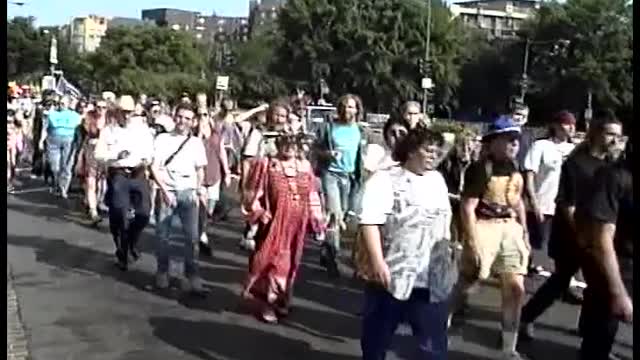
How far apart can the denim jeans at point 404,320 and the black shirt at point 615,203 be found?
845mm

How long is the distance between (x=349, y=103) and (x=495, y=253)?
3.13m

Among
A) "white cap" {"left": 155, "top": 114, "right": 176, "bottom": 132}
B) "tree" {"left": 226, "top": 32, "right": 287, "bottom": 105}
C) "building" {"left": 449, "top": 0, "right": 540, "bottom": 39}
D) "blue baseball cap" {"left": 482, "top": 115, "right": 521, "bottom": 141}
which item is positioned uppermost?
"building" {"left": 449, "top": 0, "right": 540, "bottom": 39}

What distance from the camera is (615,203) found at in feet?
19.4

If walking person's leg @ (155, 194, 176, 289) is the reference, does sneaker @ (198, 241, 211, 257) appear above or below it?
below

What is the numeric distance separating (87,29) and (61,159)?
163m

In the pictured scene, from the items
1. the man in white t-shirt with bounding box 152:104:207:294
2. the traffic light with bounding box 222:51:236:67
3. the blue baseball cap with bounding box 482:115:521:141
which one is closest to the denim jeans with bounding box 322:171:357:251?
the man in white t-shirt with bounding box 152:104:207:294

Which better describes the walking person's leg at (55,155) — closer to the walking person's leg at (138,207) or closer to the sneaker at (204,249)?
the sneaker at (204,249)

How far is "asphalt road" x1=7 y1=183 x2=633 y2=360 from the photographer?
759 centimetres

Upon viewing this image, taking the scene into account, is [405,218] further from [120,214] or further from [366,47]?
[366,47]

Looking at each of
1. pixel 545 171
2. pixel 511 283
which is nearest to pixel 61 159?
pixel 545 171

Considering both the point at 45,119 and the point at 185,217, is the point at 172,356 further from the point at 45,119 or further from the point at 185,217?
the point at 45,119

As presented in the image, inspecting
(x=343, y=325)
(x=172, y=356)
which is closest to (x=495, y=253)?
(x=343, y=325)

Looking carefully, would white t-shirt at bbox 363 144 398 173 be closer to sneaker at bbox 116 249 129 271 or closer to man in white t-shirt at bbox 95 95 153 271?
man in white t-shirt at bbox 95 95 153 271

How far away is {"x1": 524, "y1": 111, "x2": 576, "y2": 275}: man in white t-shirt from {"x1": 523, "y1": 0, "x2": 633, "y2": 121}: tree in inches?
2784
